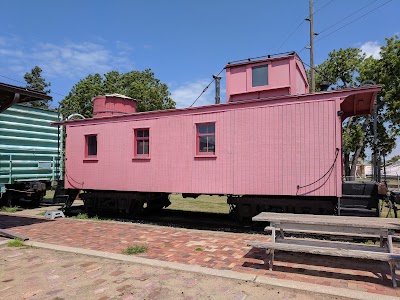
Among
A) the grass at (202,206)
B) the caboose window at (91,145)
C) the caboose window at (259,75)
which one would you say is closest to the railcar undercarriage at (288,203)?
the caboose window at (91,145)

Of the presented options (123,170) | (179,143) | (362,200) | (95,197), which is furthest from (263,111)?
(95,197)

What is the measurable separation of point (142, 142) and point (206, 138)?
2.29m

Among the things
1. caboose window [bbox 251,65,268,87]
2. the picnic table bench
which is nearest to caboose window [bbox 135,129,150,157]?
caboose window [bbox 251,65,268,87]

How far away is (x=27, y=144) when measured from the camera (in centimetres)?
1196

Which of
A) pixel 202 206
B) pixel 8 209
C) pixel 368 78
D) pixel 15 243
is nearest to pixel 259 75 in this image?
pixel 202 206

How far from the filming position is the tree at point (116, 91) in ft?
96.6

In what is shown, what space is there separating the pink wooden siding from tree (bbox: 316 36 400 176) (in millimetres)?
19314

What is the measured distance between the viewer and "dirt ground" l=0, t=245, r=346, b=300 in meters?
3.93

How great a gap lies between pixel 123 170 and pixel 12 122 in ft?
15.9

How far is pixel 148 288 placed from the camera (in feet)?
13.6

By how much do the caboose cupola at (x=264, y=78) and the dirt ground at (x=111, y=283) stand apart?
6441 millimetres

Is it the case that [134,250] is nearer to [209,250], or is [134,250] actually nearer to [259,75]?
[209,250]

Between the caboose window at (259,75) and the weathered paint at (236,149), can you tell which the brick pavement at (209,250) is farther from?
the caboose window at (259,75)

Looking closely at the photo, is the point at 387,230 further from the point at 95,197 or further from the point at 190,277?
the point at 95,197
